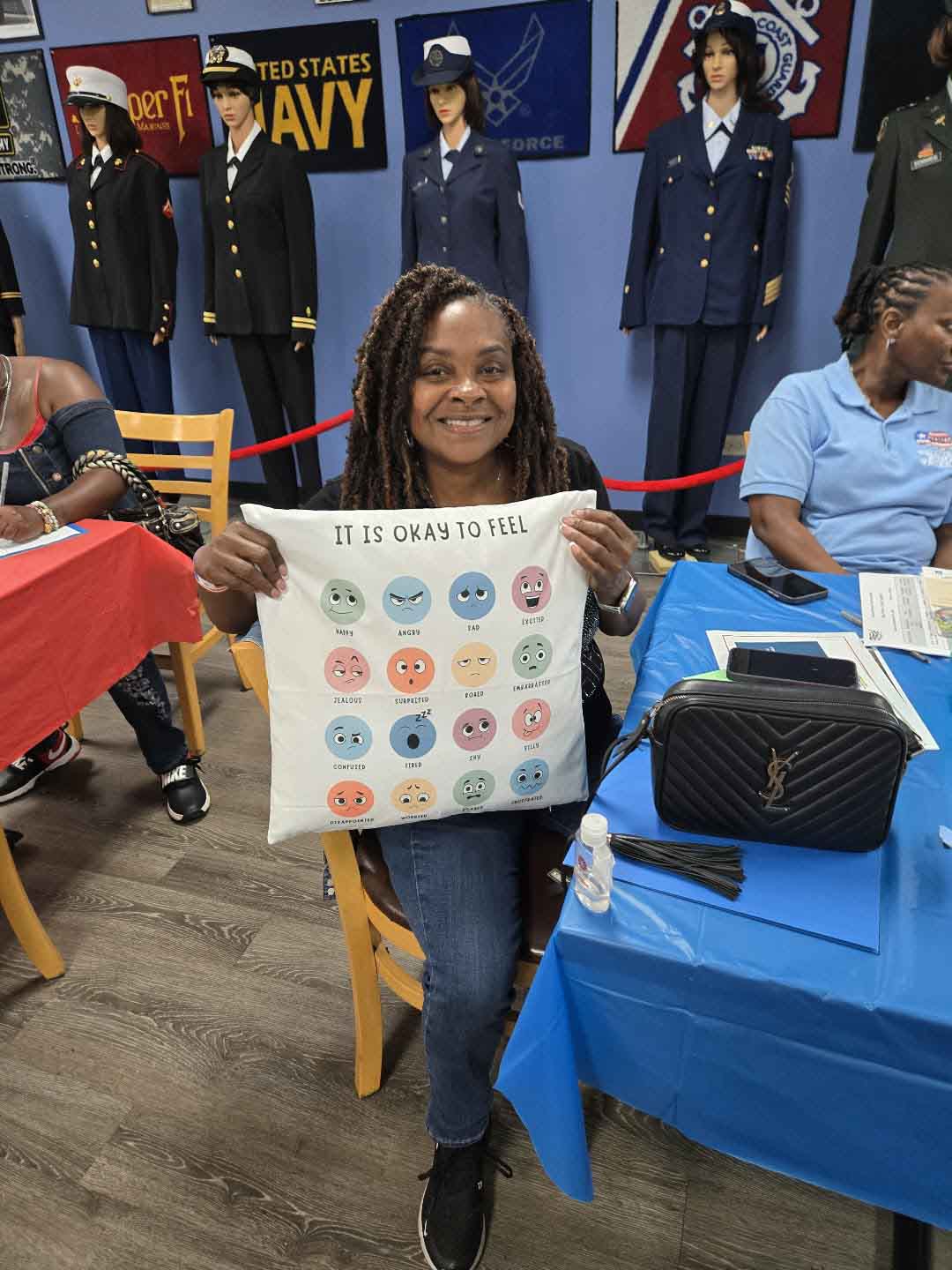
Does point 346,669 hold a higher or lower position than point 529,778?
higher

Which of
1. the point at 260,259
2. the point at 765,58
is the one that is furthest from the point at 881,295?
the point at 260,259

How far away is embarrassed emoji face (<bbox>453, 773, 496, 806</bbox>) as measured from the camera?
1015mm

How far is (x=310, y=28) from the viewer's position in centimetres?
A: 351

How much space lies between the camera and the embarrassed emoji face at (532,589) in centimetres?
95

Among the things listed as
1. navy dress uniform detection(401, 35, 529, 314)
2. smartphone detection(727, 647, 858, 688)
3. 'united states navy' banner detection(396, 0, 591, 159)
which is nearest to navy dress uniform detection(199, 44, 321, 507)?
navy dress uniform detection(401, 35, 529, 314)

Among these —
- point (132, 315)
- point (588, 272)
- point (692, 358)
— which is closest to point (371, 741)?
point (692, 358)

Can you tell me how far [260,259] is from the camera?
361 centimetres

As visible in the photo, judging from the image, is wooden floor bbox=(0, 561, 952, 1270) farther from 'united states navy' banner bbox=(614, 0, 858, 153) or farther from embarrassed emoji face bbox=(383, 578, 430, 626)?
'united states navy' banner bbox=(614, 0, 858, 153)

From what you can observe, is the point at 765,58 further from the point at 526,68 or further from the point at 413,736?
the point at 413,736

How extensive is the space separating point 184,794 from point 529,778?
4.60ft

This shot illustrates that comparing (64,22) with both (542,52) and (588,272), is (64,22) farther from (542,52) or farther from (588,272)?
(588,272)

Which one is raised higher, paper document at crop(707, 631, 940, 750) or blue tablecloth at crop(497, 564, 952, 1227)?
paper document at crop(707, 631, 940, 750)

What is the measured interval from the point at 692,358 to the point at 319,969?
2.93 metres

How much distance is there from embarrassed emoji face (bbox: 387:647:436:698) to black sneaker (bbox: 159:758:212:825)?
137 centimetres
